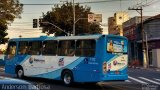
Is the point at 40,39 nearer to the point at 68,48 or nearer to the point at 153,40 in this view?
the point at 68,48

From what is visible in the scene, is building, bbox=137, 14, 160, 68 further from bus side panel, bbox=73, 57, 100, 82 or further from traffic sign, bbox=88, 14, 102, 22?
bus side panel, bbox=73, 57, 100, 82

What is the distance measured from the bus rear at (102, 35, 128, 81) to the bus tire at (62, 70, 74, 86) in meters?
2.18

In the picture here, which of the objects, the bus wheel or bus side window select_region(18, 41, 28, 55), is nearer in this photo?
bus side window select_region(18, 41, 28, 55)

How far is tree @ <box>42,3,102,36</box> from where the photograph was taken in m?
74.2

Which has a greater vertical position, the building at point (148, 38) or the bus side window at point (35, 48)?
the building at point (148, 38)

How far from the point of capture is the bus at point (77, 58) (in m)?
21.2

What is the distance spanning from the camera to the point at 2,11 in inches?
2370

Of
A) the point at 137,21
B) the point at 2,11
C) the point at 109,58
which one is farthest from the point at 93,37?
the point at 137,21

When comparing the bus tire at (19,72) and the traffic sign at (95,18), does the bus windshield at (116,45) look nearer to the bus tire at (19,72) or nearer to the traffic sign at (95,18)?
the bus tire at (19,72)

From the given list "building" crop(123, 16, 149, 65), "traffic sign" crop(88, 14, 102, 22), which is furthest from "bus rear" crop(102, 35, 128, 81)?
"traffic sign" crop(88, 14, 102, 22)

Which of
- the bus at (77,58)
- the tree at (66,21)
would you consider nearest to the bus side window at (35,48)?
the bus at (77,58)

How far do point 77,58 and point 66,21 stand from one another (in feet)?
170

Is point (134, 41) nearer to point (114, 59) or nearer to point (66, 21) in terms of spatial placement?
point (66, 21)

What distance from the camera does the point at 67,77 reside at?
22.9 metres
